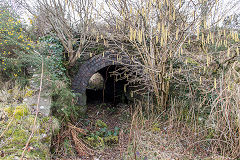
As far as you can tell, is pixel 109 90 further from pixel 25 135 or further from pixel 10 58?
pixel 25 135

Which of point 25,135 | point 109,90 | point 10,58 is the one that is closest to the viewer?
point 25,135

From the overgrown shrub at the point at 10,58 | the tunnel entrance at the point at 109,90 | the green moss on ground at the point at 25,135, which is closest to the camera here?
the green moss on ground at the point at 25,135

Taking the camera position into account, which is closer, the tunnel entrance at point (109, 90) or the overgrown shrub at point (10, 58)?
the overgrown shrub at point (10, 58)

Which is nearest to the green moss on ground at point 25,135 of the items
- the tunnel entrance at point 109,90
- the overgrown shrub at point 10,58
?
the overgrown shrub at point 10,58

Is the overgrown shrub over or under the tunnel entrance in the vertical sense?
over

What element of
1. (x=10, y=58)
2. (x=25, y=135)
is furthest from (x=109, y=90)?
(x=25, y=135)

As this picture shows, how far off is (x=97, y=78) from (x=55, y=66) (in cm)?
726

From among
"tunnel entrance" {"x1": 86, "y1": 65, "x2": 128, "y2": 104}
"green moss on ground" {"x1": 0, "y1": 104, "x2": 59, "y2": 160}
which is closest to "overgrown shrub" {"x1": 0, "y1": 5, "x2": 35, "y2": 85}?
"green moss on ground" {"x1": 0, "y1": 104, "x2": 59, "y2": 160}

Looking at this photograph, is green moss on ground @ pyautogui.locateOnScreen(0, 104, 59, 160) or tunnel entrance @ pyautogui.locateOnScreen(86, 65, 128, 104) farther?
tunnel entrance @ pyautogui.locateOnScreen(86, 65, 128, 104)

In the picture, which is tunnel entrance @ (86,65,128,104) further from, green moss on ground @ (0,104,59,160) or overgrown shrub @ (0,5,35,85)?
green moss on ground @ (0,104,59,160)

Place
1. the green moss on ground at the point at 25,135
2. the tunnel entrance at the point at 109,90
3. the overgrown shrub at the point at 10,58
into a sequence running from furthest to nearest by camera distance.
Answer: the tunnel entrance at the point at 109,90
the overgrown shrub at the point at 10,58
the green moss on ground at the point at 25,135

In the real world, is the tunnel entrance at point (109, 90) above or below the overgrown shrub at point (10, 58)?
below

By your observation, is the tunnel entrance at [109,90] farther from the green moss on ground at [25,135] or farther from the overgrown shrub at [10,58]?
the green moss on ground at [25,135]

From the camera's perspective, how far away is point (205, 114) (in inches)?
193
